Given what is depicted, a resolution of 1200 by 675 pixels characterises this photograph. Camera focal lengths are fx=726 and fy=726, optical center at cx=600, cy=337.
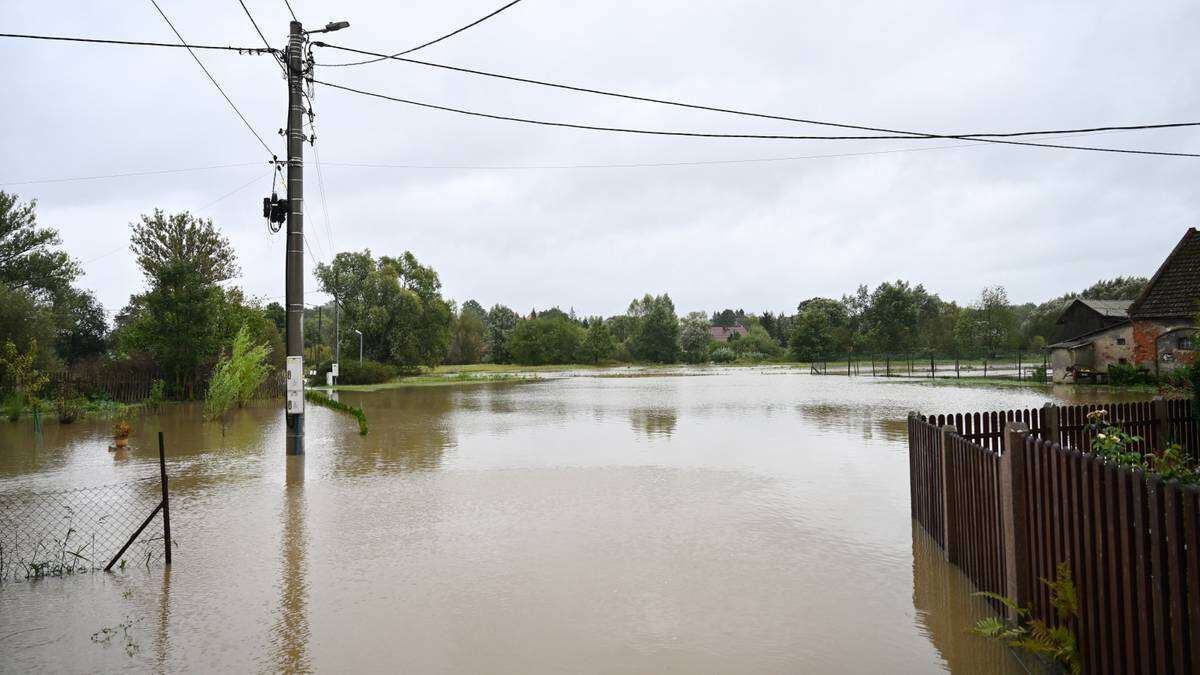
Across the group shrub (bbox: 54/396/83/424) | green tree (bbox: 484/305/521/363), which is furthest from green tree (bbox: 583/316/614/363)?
shrub (bbox: 54/396/83/424)

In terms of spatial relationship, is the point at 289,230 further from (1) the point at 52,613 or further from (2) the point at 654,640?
(2) the point at 654,640

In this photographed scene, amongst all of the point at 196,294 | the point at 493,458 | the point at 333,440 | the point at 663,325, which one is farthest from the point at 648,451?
the point at 663,325

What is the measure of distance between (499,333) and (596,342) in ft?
51.0

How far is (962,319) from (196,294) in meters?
73.1

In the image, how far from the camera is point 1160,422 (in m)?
8.52

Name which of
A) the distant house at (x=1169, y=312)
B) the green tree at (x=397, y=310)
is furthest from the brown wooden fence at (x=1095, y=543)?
the green tree at (x=397, y=310)

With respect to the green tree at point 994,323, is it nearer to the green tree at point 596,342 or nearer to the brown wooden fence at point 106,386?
the green tree at point 596,342

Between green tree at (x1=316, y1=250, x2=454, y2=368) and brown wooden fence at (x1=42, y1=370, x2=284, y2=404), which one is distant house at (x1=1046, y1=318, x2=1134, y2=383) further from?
green tree at (x1=316, y1=250, x2=454, y2=368)

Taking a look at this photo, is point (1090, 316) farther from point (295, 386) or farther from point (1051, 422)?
point (295, 386)

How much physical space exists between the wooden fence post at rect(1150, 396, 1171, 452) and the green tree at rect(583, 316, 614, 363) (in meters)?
82.8

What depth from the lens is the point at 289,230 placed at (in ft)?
47.8

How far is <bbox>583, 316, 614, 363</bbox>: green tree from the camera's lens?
3593 inches

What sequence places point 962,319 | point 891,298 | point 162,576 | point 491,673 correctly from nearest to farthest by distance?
point 491,673 < point 162,576 < point 962,319 < point 891,298

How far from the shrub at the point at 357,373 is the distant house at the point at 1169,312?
41268mm
